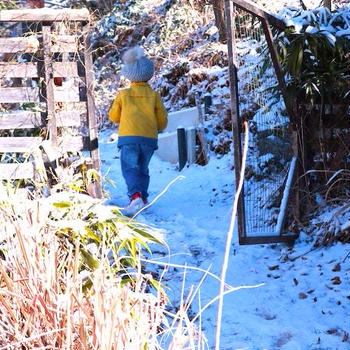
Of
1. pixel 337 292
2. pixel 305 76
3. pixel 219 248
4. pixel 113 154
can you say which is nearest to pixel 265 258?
pixel 219 248

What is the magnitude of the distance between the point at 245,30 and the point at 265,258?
2396mm

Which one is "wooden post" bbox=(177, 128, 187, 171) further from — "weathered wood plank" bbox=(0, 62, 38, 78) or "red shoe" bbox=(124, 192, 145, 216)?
"weathered wood plank" bbox=(0, 62, 38, 78)

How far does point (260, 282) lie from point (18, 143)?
9.54ft

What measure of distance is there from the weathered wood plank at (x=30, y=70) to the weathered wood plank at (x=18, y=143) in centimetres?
62

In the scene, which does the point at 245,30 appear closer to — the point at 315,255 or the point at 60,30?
the point at 60,30

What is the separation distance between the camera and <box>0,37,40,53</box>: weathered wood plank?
21.1 ft

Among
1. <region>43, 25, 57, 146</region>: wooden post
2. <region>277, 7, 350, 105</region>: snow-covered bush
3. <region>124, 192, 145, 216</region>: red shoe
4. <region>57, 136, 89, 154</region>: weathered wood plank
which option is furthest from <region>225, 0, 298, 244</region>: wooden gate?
<region>43, 25, 57, 146</region>: wooden post

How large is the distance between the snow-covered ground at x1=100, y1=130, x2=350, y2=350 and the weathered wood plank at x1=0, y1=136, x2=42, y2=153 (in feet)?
4.25

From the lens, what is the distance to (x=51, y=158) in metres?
6.36

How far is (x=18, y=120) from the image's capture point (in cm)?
649

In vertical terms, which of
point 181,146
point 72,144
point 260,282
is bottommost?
point 260,282

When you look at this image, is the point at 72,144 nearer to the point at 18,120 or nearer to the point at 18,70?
the point at 18,120

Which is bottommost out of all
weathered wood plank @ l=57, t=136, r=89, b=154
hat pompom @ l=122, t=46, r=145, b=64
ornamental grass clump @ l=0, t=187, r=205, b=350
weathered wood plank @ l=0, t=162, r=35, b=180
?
ornamental grass clump @ l=0, t=187, r=205, b=350

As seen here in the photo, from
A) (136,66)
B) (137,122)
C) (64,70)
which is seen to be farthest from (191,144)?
(64,70)
